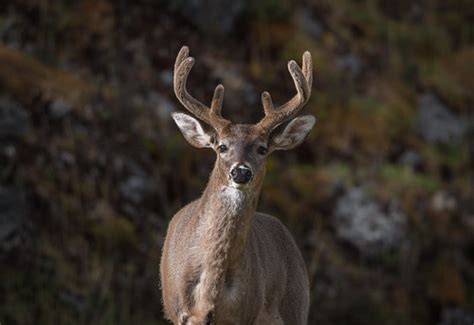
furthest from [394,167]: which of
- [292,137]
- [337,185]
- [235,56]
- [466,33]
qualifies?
[292,137]

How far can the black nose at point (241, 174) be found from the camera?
9.16 metres

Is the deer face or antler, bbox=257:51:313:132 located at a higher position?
antler, bbox=257:51:313:132

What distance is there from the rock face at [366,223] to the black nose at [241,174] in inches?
378

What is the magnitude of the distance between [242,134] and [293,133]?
2.70 ft

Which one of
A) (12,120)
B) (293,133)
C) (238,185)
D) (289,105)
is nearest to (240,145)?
(238,185)

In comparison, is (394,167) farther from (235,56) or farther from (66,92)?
(66,92)

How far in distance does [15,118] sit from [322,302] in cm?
512

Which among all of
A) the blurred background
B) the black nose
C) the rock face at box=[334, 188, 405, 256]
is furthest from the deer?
the rock face at box=[334, 188, 405, 256]

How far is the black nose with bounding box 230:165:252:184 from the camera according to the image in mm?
9156

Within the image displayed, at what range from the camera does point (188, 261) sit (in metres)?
9.43

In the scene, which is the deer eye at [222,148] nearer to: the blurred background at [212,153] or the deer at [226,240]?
the deer at [226,240]

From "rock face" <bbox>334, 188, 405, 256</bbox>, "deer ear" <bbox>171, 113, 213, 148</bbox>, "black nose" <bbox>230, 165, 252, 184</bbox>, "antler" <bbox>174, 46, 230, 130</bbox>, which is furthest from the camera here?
"rock face" <bbox>334, 188, 405, 256</bbox>

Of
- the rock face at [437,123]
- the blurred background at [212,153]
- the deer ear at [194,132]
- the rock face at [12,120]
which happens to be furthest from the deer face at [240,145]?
the rock face at [437,123]

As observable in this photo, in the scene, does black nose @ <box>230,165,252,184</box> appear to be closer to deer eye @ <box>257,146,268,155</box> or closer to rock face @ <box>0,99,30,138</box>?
deer eye @ <box>257,146,268,155</box>
